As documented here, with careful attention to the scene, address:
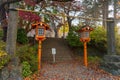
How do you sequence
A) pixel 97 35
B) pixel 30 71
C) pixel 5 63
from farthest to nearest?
pixel 97 35, pixel 30 71, pixel 5 63

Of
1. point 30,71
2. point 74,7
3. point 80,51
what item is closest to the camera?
point 30,71

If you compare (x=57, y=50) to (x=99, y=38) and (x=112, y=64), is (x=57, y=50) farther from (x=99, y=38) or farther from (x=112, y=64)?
(x=112, y=64)

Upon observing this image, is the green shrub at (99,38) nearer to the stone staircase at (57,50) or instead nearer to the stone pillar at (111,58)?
the stone staircase at (57,50)

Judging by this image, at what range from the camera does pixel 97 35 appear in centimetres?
1402

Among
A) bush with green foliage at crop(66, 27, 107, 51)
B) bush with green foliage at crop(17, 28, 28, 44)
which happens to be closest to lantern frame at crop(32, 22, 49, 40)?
bush with green foliage at crop(17, 28, 28, 44)

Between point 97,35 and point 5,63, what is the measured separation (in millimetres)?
8742

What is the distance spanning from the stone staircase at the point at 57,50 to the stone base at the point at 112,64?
3.98m

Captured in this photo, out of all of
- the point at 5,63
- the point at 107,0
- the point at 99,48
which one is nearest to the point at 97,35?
the point at 99,48

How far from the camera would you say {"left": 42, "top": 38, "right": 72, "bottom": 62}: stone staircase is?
44.8 ft

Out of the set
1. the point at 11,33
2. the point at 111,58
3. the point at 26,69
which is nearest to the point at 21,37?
the point at 26,69

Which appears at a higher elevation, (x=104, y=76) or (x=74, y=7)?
(x=74, y=7)

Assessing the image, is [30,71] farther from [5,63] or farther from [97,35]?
[97,35]

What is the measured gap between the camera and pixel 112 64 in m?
9.69

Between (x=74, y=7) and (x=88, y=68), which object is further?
(x=74, y=7)
